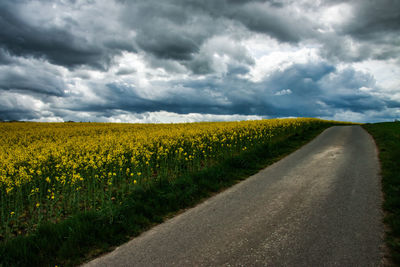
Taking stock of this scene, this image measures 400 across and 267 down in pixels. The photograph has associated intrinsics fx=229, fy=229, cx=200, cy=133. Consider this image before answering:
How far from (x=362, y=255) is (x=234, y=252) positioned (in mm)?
2199

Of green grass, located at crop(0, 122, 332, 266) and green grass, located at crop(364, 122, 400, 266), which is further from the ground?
green grass, located at crop(364, 122, 400, 266)

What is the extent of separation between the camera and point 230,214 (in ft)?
19.1

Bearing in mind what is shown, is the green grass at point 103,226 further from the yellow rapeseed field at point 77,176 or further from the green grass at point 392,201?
the green grass at point 392,201

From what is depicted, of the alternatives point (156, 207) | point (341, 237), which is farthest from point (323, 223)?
point (156, 207)

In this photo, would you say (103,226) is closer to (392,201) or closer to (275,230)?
(275,230)

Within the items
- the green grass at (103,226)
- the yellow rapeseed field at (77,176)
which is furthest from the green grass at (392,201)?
the yellow rapeseed field at (77,176)

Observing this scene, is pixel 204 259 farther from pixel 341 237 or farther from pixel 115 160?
pixel 115 160

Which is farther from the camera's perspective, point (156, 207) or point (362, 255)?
point (156, 207)

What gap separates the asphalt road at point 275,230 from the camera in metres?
3.99

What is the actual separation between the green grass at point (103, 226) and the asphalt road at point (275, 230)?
0.46 m

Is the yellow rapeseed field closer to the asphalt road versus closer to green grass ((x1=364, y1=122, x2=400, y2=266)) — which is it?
the asphalt road

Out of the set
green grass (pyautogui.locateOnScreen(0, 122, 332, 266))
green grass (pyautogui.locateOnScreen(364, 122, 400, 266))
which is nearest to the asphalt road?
green grass (pyautogui.locateOnScreen(364, 122, 400, 266))

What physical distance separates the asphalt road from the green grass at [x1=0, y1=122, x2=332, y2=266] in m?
0.46

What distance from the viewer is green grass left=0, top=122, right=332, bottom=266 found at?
4.45m
